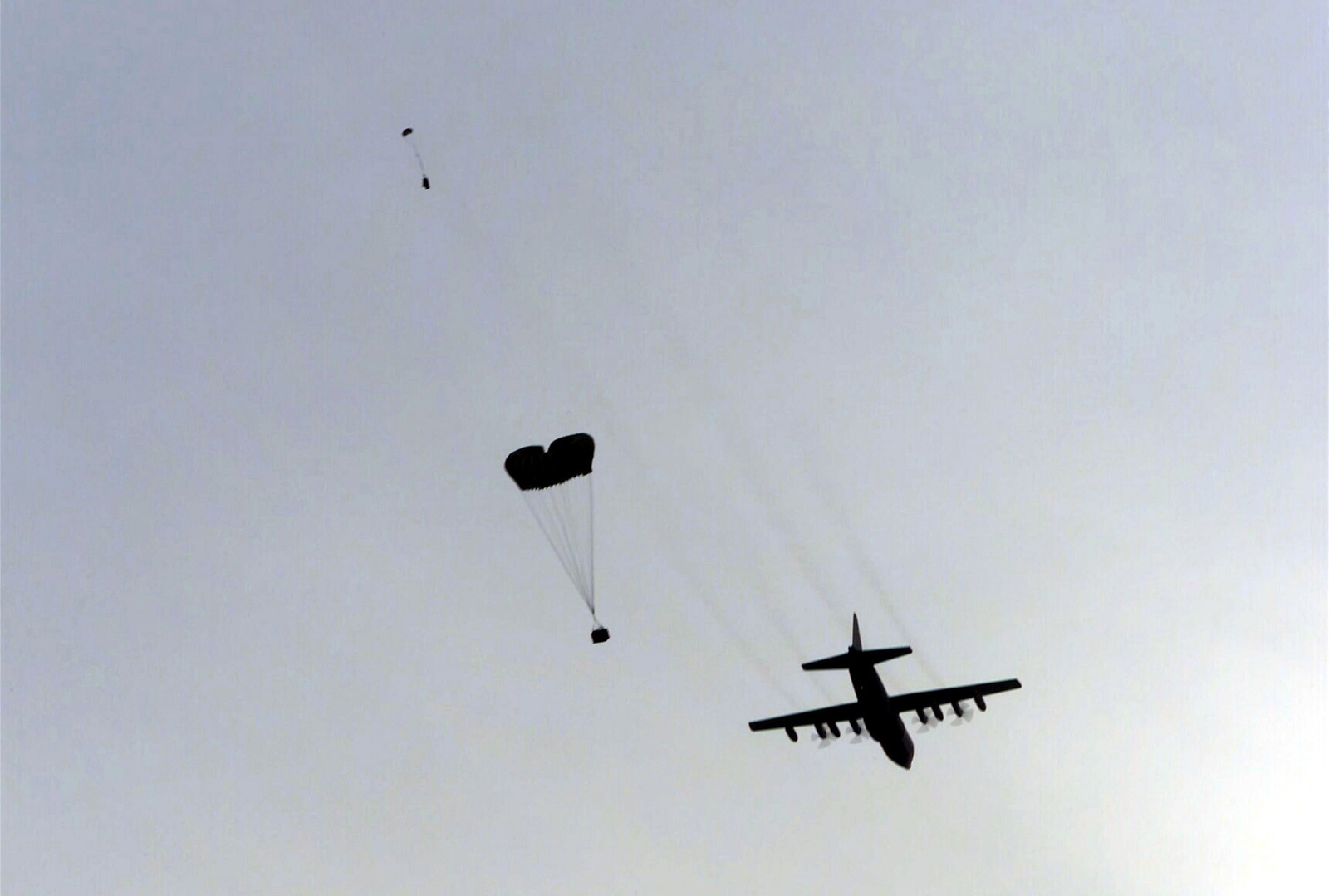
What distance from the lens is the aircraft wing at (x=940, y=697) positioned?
235 feet

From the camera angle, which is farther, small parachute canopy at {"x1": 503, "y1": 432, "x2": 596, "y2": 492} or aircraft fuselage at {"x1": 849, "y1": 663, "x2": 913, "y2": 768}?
aircraft fuselage at {"x1": 849, "y1": 663, "x2": 913, "y2": 768}

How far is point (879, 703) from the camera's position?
69.0 meters

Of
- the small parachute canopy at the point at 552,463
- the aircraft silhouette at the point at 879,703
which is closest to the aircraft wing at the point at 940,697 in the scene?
the aircraft silhouette at the point at 879,703

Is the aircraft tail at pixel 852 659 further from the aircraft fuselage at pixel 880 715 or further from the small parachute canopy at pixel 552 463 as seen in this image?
the small parachute canopy at pixel 552 463

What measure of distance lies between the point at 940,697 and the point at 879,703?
5.18 m

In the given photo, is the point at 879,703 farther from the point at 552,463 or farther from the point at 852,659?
the point at 552,463

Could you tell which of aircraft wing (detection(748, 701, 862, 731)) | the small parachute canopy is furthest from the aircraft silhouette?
the small parachute canopy

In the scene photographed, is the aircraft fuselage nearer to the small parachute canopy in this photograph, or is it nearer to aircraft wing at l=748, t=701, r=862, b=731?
aircraft wing at l=748, t=701, r=862, b=731

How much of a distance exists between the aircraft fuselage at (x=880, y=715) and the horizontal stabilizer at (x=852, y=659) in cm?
35

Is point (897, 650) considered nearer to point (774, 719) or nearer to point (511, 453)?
point (774, 719)

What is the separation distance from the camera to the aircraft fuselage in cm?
6744

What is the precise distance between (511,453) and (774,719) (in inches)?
1045

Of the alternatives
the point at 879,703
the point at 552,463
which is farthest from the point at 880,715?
the point at 552,463

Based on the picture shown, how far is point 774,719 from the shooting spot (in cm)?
7769
